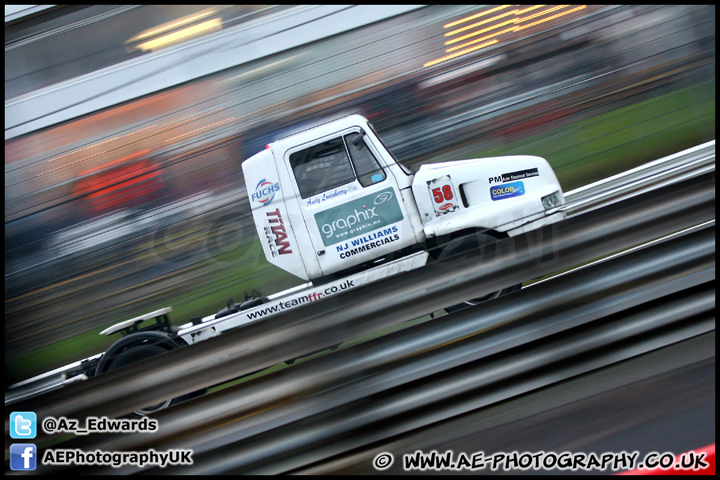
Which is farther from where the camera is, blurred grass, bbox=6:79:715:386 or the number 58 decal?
blurred grass, bbox=6:79:715:386

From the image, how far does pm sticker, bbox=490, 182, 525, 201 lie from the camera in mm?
3125

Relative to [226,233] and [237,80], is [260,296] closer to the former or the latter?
[226,233]

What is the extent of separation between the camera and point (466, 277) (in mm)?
1814

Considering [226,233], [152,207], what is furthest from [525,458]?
[152,207]

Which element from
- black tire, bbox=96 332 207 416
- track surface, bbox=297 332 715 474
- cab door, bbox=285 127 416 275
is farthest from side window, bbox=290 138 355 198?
track surface, bbox=297 332 715 474

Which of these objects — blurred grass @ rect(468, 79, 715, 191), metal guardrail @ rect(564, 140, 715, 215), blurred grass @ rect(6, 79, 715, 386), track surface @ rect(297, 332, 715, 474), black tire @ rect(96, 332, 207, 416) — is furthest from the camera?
blurred grass @ rect(468, 79, 715, 191)

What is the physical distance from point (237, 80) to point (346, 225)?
179 centimetres

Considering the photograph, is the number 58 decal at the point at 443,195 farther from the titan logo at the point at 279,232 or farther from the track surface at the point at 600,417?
the track surface at the point at 600,417
